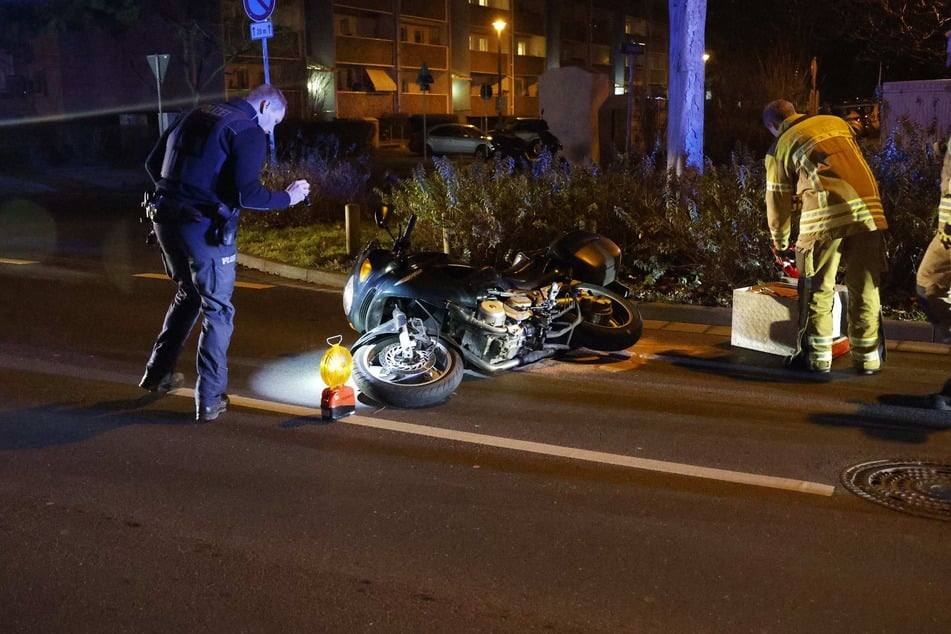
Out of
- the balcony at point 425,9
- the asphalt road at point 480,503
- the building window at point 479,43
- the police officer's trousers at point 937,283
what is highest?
the balcony at point 425,9

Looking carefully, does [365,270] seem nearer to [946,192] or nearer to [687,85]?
[946,192]

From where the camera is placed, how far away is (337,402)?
6.36 meters

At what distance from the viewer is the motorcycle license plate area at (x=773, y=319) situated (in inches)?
306

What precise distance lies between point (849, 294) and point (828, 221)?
518 mm

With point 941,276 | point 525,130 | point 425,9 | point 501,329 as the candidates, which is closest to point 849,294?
point 941,276

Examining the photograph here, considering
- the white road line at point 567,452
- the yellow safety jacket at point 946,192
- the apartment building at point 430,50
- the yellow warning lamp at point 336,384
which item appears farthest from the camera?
the apartment building at point 430,50

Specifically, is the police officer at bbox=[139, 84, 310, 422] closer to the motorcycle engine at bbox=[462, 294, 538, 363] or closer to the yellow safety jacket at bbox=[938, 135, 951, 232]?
the motorcycle engine at bbox=[462, 294, 538, 363]

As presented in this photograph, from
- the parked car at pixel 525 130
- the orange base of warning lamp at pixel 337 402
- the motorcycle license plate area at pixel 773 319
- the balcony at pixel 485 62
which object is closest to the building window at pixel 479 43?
the balcony at pixel 485 62

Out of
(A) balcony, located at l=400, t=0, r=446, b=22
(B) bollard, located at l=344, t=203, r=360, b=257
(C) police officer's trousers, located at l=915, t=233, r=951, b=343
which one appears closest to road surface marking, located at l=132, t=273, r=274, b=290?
(B) bollard, located at l=344, t=203, r=360, b=257

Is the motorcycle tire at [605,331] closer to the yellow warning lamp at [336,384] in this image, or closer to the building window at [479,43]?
the yellow warning lamp at [336,384]

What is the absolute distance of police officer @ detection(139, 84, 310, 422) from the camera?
6.05 meters

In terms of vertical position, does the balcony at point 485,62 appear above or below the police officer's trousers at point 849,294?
above

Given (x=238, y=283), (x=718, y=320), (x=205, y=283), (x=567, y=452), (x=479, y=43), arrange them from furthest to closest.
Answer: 1. (x=479, y=43)
2. (x=238, y=283)
3. (x=718, y=320)
4. (x=205, y=283)
5. (x=567, y=452)

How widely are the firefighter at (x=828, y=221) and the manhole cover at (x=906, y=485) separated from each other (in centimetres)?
181
